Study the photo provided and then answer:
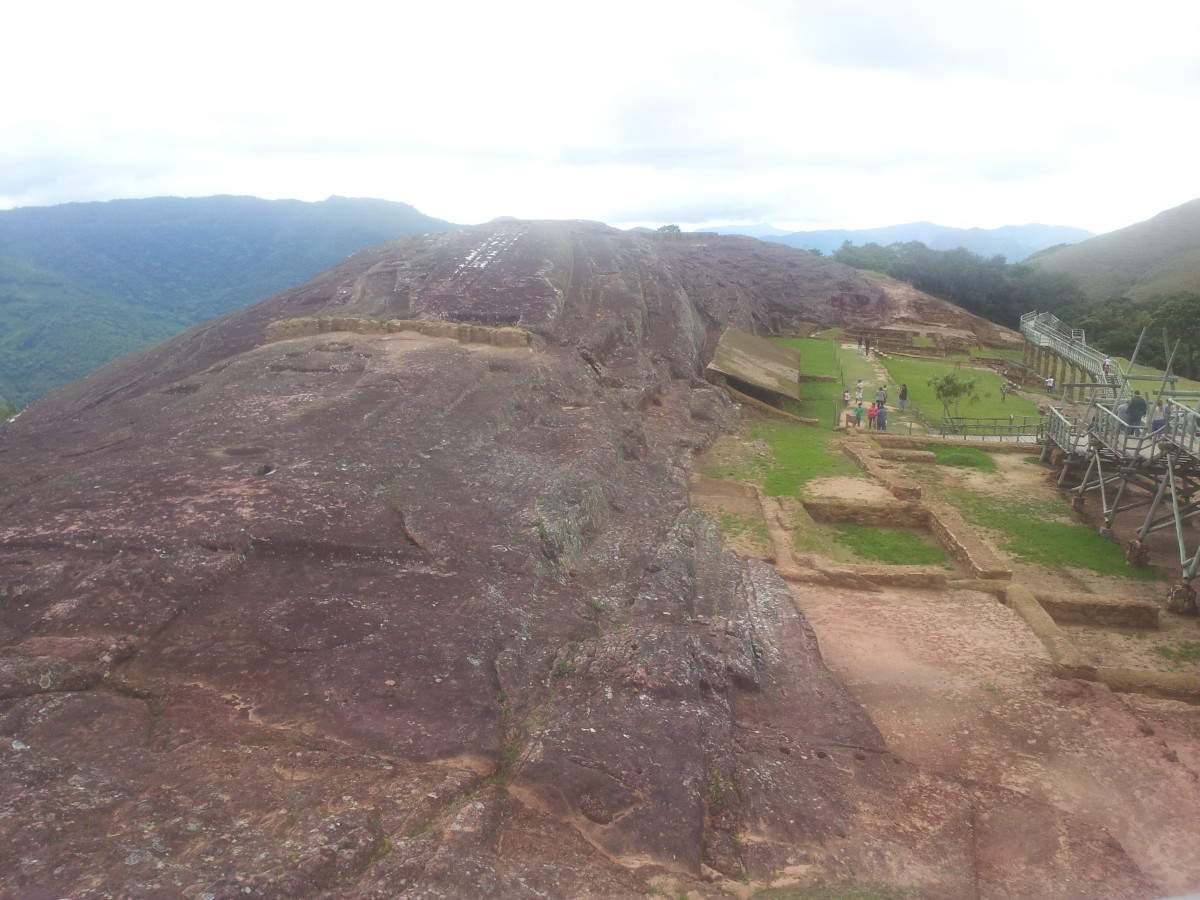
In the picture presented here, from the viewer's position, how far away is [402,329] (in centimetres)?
2147

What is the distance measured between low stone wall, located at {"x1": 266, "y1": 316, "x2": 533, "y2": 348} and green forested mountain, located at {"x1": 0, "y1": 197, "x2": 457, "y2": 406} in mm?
42748

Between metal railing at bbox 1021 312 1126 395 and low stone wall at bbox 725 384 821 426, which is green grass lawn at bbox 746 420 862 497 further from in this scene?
metal railing at bbox 1021 312 1126 395

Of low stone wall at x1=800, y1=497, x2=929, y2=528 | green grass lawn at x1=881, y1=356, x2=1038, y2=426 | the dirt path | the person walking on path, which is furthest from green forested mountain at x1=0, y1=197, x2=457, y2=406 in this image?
the person walking on path

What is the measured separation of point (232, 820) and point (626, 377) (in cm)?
1959

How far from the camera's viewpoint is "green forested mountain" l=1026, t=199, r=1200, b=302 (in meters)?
72.9

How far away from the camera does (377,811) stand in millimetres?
5805

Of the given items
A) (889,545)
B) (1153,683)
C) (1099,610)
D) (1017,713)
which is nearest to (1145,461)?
(1099,610)

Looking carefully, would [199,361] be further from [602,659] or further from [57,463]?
[602,659]

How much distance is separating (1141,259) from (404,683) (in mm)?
109012

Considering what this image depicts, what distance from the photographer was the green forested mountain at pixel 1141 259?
72.9 meters

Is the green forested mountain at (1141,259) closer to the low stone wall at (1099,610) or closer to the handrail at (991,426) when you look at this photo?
the handrail at (991,426)

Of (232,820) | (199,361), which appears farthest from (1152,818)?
(199,361)

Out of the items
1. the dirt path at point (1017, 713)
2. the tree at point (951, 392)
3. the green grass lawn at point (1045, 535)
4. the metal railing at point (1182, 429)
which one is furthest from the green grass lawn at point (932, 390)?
the dirt path at point (1017, 713)

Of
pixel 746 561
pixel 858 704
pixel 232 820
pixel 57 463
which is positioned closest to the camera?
pixel 232 820
